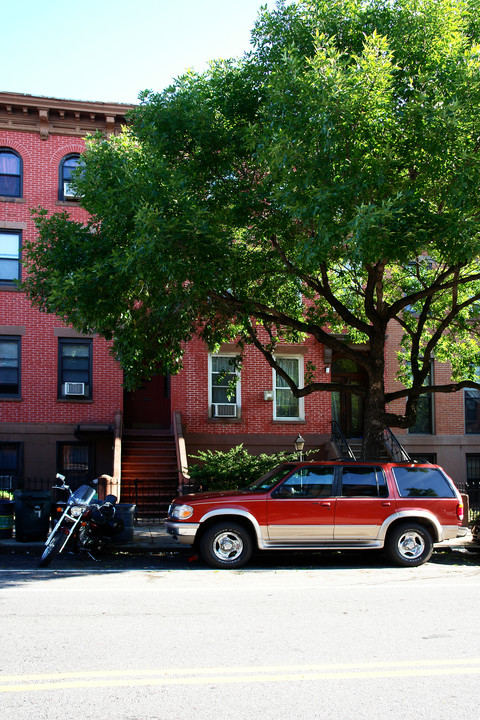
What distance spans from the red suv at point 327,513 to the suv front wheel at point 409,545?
0.05 feet

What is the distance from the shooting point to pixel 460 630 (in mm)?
6688

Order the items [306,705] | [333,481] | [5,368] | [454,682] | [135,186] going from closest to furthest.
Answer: [306,705]
[454,682]
[333,481]
[135,186]
[5,368]

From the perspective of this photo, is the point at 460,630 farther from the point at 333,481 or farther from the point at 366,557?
the point at 366,557

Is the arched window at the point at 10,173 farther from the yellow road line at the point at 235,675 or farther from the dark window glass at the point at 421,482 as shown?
the yellow road line at the point at 235,675

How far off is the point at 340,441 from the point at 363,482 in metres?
9.45

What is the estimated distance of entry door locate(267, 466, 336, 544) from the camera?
1077cm

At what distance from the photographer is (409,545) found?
11.2 m

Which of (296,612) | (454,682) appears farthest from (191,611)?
(454,682)

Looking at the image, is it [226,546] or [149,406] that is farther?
[149,406]

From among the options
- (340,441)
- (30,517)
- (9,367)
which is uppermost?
(9,367)

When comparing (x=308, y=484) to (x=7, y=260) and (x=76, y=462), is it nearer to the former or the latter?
(x=76, y=462)

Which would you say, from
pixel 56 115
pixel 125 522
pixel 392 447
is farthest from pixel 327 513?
pixel 56 115

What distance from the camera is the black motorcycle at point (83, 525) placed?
1071 cm

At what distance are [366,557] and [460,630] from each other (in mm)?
5626
